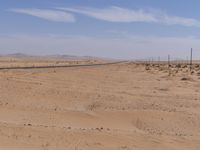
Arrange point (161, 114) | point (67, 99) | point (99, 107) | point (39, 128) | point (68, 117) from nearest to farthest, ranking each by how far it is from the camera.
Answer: point (39, 128) < point (68, 117) < point (161, 114) < point (99, 107) < point (67, 99)

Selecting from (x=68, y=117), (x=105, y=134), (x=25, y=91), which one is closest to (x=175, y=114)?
(x=68, y=117)

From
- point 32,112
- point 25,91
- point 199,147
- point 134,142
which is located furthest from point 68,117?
point 25,91

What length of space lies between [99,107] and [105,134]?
6047mm

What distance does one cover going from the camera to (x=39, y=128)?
11266 millimetres

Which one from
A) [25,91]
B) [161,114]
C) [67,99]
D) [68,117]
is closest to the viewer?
[68,117]

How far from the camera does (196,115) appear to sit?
1591cm

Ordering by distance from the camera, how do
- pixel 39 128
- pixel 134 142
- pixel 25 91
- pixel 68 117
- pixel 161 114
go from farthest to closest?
pixel 25 91, pixel 161 114, pixel 68 117, pixel 39 128, pixel 134 142

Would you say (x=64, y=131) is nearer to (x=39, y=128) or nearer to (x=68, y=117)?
(x=39, y=128)

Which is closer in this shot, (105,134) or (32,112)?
Result: (105,134)

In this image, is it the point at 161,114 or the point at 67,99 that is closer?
the point at 161,114

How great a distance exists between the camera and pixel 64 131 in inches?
435

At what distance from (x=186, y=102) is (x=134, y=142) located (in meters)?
10.4

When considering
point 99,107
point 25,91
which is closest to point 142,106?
point 99,107

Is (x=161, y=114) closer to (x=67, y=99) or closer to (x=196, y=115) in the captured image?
(x=196, y=115)
